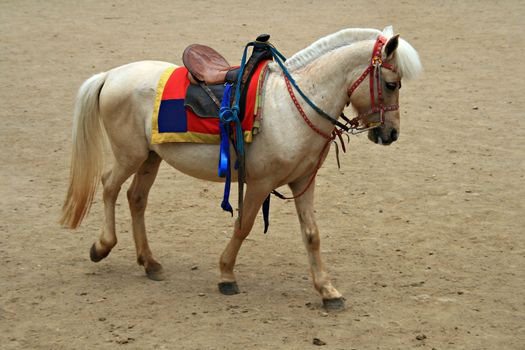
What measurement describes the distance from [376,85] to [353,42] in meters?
0.34

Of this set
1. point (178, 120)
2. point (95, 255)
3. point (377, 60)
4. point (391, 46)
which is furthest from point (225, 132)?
point (95, 255)

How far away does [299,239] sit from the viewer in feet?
23.6

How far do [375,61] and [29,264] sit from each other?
2990 millimetres

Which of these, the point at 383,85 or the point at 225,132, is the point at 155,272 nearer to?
the point at 225,132

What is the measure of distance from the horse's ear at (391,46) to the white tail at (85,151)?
86.3 inches

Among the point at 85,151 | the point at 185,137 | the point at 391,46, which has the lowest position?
the point at 85,151

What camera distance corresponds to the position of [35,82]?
11.5m

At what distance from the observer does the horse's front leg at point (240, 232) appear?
5.84m

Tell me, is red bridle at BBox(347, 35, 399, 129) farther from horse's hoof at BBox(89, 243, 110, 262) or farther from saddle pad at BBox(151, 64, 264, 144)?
horse's hoof at BBox(89, 243, 110, 262)

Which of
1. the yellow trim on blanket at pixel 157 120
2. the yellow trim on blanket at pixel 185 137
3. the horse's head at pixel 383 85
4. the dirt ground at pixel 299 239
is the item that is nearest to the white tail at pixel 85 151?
the dirt ground at pixel 299 239

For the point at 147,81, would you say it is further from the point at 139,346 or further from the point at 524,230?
the point at 524,230

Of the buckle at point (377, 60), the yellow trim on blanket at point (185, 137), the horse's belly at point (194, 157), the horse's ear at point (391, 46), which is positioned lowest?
the horse's belly at point (194, 157)

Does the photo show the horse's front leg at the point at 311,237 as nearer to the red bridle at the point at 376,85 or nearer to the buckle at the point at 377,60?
the red bridle at the point at 376,85

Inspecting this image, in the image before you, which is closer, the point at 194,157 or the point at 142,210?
the point at 194,157
